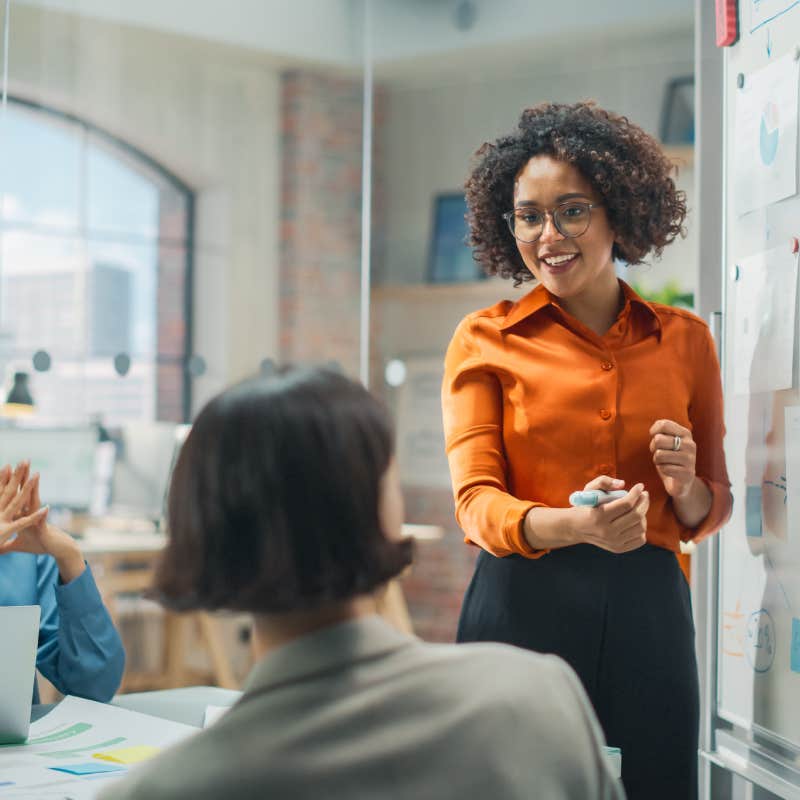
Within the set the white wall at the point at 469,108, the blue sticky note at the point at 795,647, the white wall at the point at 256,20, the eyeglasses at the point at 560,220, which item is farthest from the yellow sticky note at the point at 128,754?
the white wall at the point at 256,20

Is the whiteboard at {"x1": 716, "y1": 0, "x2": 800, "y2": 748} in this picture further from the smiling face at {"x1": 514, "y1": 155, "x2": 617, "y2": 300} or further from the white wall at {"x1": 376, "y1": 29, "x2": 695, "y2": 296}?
the white wall at {"x1": 376, "y1": 29, "x2": 695, "y2": 296}

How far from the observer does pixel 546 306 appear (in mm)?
1806

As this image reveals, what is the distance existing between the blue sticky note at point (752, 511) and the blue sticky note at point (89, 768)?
3.84 feet

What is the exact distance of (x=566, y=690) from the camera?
34.0 inches

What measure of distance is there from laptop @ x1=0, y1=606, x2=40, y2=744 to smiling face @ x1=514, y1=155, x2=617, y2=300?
3.01 ft

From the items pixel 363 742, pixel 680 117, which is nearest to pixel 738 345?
pixel 363 742

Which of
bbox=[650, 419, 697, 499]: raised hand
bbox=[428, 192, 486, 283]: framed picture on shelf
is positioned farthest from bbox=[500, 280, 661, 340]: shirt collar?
bbox=[428, 192, 486, 283]: framed picture on shelf

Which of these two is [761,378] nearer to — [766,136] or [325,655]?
[766,136]

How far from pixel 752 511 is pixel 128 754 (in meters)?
1.16

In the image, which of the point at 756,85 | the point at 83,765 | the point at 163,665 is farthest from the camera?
the point at 163,665

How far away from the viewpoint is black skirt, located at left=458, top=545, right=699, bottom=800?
1682 millimetres

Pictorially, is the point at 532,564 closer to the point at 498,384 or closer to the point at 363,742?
the point at 498,384

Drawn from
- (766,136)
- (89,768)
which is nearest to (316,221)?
(766,136)

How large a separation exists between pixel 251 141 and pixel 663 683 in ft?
13.1
